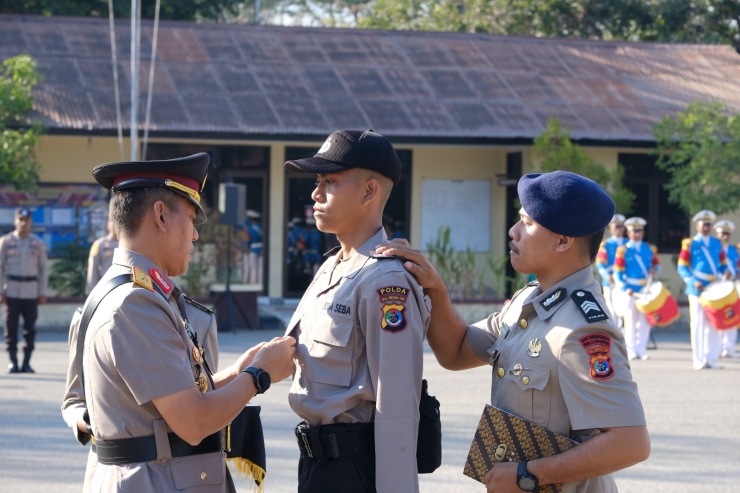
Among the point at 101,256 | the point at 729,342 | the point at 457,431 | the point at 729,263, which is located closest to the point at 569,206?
the point at 457,431

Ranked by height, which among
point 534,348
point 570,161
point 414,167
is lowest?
point 534,348

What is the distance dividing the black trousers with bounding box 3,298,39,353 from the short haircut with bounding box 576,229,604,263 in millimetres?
9719

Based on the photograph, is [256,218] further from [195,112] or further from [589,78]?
[589,78]

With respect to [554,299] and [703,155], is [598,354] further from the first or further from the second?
[703,155]

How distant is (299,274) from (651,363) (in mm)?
8903

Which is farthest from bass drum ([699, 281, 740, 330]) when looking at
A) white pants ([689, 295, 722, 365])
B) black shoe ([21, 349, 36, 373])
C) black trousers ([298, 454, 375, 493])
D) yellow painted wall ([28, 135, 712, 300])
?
black trousers ([298, 454, 375, 493])

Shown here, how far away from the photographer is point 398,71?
2128cm

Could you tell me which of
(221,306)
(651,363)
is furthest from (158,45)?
(651,363)

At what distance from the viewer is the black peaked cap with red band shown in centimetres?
313

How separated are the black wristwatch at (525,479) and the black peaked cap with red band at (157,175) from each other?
1.34 meters

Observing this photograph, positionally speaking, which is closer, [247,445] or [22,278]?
[247,445]

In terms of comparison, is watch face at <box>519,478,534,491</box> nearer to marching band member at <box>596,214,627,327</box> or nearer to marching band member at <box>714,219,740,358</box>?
marching band member at <box>714,219,740,358</box>

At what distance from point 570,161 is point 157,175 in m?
15.7

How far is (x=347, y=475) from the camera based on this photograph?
3.34 meters
